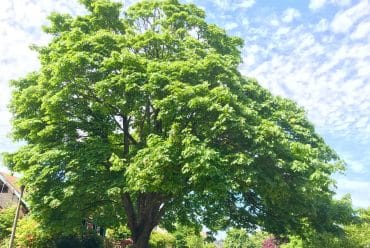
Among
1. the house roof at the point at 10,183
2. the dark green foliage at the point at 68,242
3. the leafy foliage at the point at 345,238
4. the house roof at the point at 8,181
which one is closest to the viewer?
the leafy foliage at the point at 345,238

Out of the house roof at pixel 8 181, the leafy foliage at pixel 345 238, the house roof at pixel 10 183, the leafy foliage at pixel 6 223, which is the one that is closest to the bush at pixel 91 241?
the leafy foliage at pixel 6 223

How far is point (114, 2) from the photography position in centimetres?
2542

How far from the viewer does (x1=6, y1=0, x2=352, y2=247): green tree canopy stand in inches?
749

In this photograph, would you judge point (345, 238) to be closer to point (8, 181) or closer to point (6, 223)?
point (6, 223)

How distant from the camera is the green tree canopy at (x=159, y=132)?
19016 millimetres

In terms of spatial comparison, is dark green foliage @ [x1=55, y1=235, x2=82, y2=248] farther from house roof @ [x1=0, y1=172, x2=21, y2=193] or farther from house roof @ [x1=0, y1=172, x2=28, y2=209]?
house roof @ [x1=0, y1=172, x2=21, y2=193]

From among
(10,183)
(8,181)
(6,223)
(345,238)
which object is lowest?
(345,238)

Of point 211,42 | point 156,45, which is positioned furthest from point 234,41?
point 156,45

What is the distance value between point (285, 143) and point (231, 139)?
8.96ft

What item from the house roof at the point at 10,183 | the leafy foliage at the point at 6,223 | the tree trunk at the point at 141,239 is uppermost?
the house roof at the point at 10,183

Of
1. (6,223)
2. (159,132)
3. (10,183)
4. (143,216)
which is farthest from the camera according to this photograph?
(10,183)

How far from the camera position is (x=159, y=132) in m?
23.5

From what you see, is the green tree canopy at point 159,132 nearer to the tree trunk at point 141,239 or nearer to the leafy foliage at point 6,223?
the tree trunk at point 141,239

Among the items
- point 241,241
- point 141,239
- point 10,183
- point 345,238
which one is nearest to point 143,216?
point 141,239
